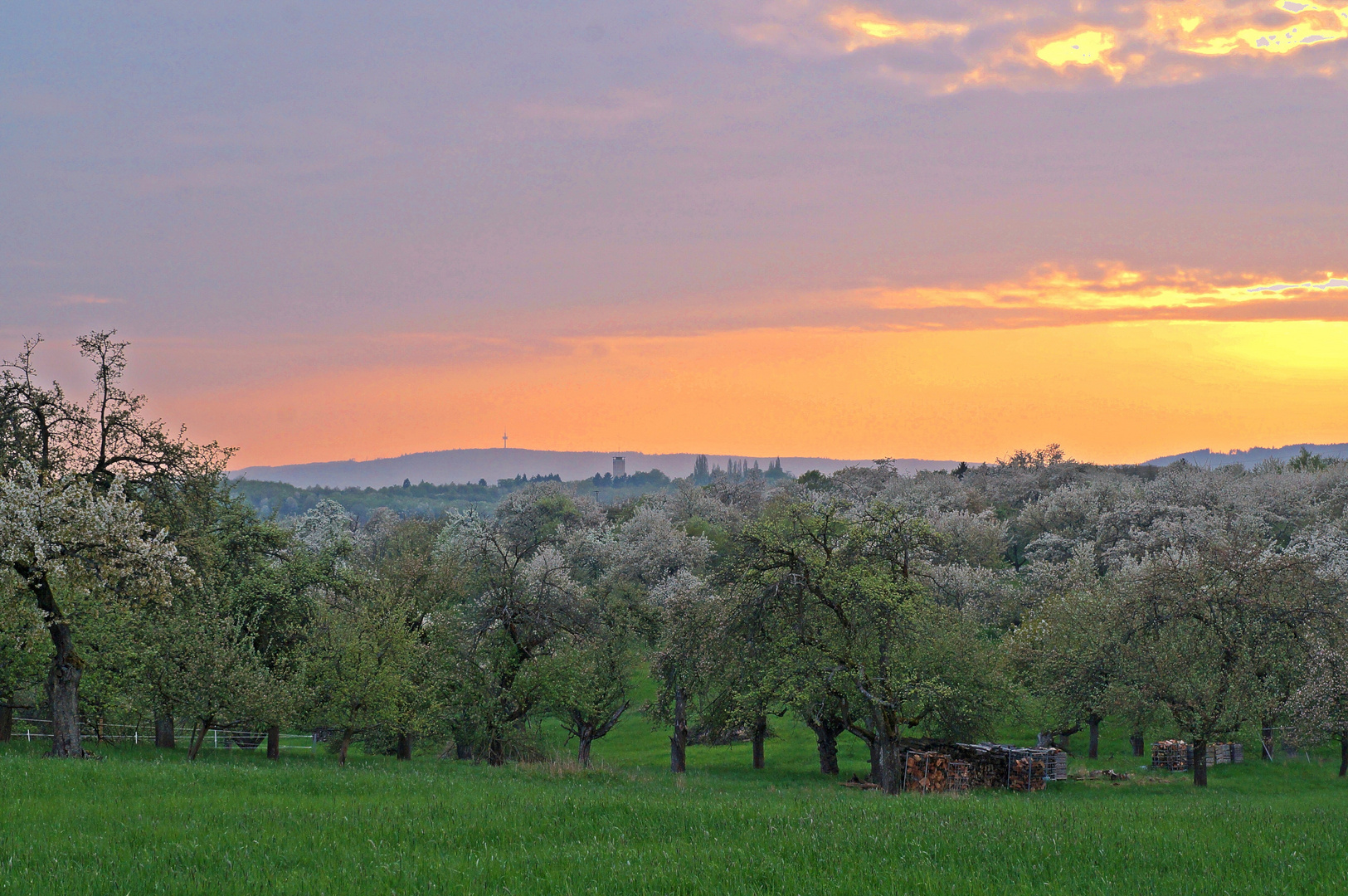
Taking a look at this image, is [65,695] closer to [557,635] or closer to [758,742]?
[557,635]

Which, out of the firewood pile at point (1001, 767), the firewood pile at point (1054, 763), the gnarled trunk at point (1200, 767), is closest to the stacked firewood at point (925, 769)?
the firewood pile at point (1001, 767)

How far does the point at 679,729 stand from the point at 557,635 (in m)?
11.6

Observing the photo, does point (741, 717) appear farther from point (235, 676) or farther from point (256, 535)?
point (256, 535)

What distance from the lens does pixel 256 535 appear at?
5516 cm

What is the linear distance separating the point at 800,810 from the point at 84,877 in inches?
511

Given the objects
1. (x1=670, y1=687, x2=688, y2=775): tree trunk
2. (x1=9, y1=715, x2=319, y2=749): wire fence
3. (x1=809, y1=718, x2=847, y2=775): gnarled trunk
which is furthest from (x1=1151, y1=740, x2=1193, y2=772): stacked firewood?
(x1=9, y1=715, x2=319, y2=749): wire fence

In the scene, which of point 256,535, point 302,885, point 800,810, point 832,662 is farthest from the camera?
point 256,535

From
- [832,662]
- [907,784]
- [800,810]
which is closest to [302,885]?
[800,810]

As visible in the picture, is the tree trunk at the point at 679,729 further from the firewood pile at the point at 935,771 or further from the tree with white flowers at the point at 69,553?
the tree with white flowers at the point at 69,553

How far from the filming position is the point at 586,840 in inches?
652

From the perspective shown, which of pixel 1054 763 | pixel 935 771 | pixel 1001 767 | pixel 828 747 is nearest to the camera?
pixel 935 771

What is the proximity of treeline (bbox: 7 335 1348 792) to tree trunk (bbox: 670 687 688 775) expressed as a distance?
0.20 meters

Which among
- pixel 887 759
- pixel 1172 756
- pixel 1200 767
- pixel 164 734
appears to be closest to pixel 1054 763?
pixel 1200 767

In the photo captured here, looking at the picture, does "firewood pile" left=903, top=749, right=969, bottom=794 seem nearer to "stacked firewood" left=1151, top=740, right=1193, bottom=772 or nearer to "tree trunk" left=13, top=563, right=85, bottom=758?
"stacked firewood" left=1151, top=740, right=1193, bottom=772
